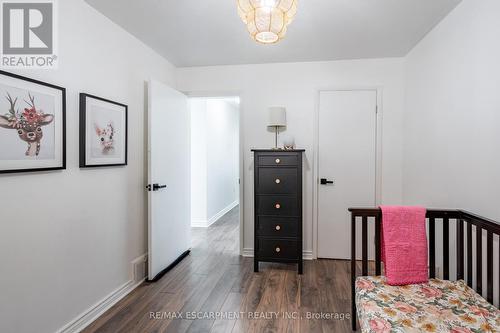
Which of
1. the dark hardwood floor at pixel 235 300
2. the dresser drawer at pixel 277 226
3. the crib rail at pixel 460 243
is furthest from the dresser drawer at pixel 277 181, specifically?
the crib rail at pixel 460 243

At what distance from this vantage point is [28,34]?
1.82 m

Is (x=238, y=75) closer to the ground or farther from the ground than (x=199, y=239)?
farther from the ground

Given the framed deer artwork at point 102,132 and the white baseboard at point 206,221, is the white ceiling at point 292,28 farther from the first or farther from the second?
the white baseboard at point 206,221

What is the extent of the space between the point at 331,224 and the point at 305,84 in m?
1.72

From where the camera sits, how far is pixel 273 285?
2779 mm

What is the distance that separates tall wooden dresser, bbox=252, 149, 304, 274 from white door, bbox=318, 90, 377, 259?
1.91 ft

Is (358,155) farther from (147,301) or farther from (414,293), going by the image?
(147,301)

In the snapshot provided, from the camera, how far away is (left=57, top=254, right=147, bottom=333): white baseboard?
2012 millimetres

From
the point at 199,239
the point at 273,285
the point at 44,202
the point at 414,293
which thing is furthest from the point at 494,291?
the point at 199,239

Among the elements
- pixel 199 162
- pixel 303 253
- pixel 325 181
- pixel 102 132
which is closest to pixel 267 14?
pixel 102 132

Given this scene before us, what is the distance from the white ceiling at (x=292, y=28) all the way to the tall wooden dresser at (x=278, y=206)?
44.1 inches

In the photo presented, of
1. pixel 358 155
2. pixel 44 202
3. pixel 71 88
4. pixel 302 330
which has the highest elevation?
pixel 71 88

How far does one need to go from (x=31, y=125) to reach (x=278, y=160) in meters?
2.08

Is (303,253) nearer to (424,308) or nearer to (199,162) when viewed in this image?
(424,308)
